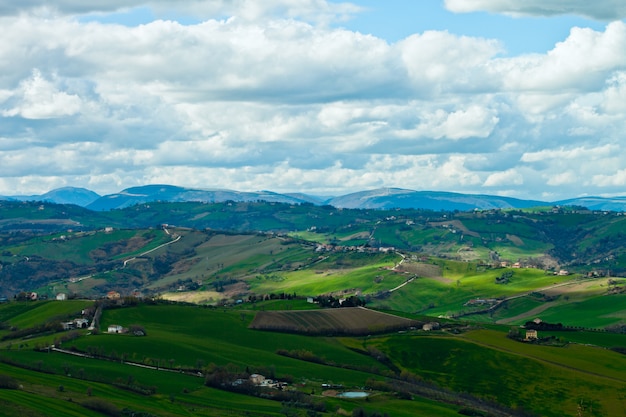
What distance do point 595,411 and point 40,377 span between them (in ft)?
296

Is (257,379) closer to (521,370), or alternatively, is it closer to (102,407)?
(102,407)

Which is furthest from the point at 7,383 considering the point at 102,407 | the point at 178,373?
the point at 178,373

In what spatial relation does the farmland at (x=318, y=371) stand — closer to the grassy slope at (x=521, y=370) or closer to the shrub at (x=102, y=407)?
the grassy slope at (x=521, y=370)

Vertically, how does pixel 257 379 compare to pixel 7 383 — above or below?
below

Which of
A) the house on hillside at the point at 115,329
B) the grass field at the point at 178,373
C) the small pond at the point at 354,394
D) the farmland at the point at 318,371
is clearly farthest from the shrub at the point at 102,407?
the house on hillside at the point at 115,329

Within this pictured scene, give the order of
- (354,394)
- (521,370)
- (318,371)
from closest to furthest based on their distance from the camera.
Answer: (354,394) → (318,371) → (521,370)

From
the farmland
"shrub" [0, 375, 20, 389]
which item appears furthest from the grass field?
"shrub" [0, 375, 20, 389]

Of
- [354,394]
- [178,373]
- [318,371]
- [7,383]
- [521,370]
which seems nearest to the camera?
[7,383]

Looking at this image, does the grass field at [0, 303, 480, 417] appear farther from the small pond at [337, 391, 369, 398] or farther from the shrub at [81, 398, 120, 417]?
the small pond at [337, 391, 369, 398]

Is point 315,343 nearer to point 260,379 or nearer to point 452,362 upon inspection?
point 452,362

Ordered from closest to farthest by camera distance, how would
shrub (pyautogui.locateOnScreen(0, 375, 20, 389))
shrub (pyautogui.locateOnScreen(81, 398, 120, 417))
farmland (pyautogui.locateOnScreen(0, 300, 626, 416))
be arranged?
shrub (pyautogui.locateOnScreen(81, 398, 120, 417))
shrub (pyautogui.locateOnScreen(0, 375, 20, 389))
farmland (pyautogui.locateOnScreen(0, 300, 626, 416))

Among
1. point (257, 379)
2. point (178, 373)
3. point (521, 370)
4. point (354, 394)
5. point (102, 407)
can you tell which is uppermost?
point (102, 407)

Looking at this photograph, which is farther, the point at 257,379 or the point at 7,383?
the point at 257,379

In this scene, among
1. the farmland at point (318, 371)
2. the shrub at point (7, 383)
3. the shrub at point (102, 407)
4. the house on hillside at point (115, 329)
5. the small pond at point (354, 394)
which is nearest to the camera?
the shrub at point (102, 407)
